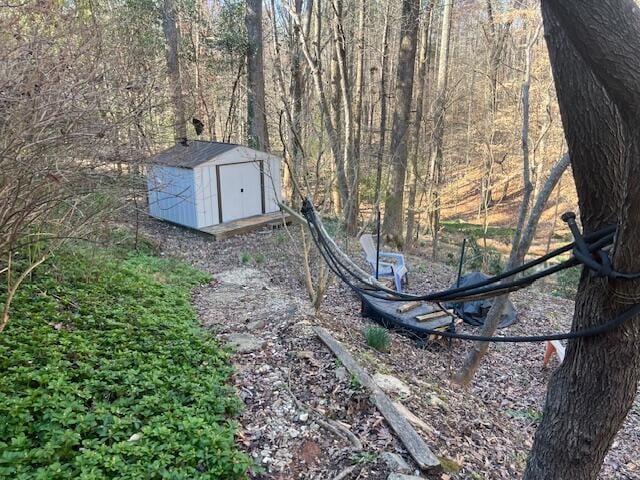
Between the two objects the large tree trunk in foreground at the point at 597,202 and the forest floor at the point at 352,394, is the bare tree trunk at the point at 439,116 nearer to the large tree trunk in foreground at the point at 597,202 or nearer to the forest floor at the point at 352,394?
the forest floor at the point at 352,394

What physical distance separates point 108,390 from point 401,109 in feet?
26.6

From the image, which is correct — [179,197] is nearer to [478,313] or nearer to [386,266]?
[386,266]

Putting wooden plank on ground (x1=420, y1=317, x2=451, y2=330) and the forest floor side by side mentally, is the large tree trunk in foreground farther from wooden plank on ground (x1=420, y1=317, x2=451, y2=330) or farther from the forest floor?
wooden plank on ground (x1=420, y1=317, x2=451, y2=330)

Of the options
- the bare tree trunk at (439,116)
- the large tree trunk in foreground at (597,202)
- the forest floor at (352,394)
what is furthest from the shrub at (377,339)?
the bare tree trunk at (439,116)

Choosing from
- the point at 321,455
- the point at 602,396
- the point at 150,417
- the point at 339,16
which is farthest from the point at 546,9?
the point at 339,16

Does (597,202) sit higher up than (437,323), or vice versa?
(597,202)

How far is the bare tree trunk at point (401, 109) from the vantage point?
361 inches

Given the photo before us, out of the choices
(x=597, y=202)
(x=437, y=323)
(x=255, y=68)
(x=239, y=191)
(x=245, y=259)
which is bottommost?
(x=437, y=323)

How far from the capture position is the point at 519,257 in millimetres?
4762

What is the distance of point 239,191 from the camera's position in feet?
34.8

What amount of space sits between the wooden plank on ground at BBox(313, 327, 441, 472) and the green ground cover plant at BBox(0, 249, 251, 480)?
892 millimetres

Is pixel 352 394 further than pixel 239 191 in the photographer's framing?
No

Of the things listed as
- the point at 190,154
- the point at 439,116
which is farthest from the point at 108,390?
the point at 439,116

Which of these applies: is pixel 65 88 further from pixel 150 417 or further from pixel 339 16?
pixel 339 16
